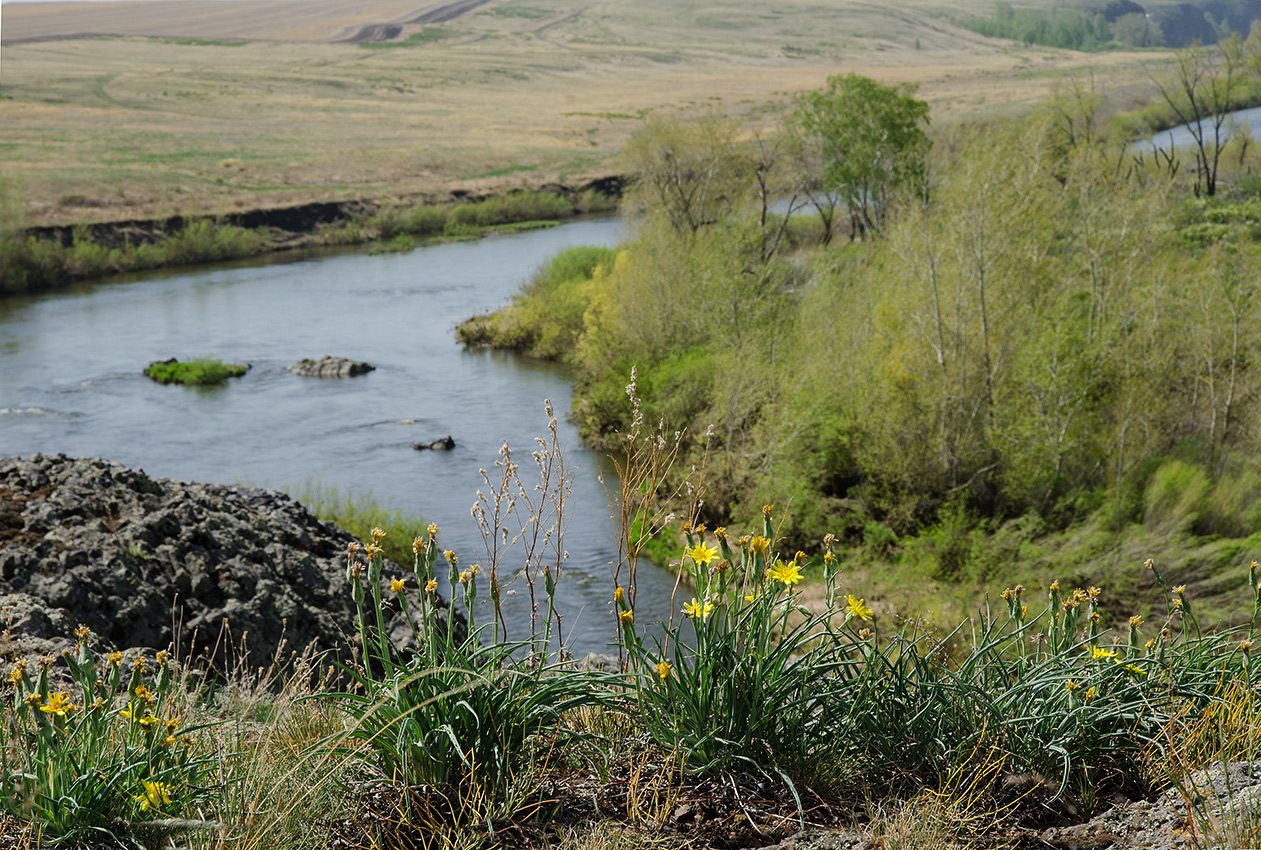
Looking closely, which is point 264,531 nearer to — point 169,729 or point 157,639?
point 157,639

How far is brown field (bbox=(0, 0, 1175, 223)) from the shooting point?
2702 inches

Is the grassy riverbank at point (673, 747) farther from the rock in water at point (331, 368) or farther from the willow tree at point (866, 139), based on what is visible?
the willow tree at point (866, 139)

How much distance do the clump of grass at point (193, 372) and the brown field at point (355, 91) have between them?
89.2 ft

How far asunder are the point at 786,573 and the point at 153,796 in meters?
2.28

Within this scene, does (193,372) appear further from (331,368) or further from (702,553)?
(702,553)

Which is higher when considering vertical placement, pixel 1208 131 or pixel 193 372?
pixel 1208 131

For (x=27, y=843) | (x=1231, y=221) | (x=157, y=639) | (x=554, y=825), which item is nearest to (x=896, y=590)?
(x=157, y=639)

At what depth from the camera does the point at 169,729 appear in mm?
3316

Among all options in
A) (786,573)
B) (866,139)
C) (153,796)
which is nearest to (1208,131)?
(866,139)

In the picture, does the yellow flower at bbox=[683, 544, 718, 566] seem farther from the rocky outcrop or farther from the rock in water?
the rock in water

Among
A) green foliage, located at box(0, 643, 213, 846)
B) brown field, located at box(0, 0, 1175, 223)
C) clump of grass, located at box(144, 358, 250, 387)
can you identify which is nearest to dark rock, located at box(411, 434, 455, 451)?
clump of grass, located at box(144, 358, 250, 387)

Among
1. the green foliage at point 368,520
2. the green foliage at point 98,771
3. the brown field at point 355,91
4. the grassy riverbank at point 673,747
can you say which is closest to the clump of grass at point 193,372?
the green foliage at point 368,520

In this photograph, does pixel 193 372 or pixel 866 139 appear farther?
pixel 866 139

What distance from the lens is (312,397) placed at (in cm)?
2984
